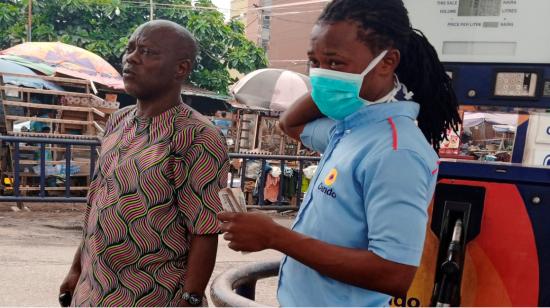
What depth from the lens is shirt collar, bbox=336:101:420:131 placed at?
3.99 feet

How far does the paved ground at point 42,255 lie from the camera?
4.18 m

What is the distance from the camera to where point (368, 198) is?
110 centimetres

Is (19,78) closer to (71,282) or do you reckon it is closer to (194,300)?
(71,282)

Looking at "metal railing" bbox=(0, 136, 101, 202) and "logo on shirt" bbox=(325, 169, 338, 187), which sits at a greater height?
→ "logo on shirt" bbox=(325, 169, 338, 187)

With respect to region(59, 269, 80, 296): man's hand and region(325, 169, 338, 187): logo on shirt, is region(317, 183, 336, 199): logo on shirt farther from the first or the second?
region(59, 269, 80, 296): man's hand

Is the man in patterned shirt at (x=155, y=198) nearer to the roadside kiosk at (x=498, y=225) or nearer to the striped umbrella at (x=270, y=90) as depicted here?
the roadside kiosk at (x=498, y=225)

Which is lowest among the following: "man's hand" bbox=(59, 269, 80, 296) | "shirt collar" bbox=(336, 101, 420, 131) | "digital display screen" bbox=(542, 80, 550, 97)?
"man's hand" bbox=(59, 269, 80, 296)

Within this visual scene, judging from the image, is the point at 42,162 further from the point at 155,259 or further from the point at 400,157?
the point at 400,157

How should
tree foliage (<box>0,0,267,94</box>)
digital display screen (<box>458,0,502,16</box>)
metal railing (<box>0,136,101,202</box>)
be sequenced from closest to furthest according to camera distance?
1. digital display screen (<box>458,0,502,16</box>)
2. metal railing (<box>0,136,101,202</box>)
3. tree foliage (<box>0,0,267,94</box>)

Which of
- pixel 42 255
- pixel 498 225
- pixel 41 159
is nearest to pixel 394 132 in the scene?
pixel 498 225

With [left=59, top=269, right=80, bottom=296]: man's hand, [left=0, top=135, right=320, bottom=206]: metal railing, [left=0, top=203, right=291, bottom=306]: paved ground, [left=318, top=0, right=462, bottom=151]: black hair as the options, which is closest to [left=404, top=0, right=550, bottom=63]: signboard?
[left=318, top=0, right=462, bottom=151]: black hair

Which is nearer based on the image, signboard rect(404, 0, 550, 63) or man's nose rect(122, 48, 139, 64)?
man's nose rect(122, 48, 139, 64)

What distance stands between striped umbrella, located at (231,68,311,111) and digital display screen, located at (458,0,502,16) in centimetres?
819

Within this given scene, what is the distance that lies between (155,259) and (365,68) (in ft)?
3.20
